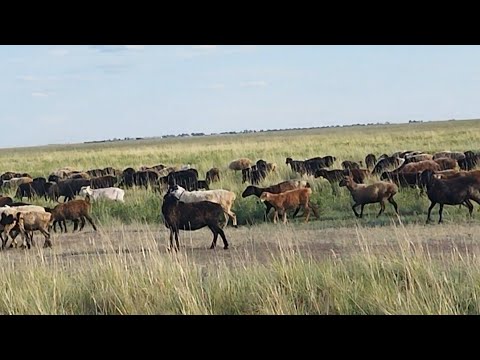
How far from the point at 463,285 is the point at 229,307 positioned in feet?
7.09

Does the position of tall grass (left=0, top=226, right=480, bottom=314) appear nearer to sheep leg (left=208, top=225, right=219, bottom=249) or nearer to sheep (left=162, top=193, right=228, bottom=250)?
sheep leg (left=208, top=225, right=219, bottom=249)

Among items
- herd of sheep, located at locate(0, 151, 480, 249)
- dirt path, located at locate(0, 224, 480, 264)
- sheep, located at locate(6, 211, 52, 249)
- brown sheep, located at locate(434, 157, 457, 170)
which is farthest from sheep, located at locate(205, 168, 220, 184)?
sheep, located at locate(6, 211, 52, 249)

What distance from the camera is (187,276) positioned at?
19.0 feet

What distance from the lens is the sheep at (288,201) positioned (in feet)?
39.9

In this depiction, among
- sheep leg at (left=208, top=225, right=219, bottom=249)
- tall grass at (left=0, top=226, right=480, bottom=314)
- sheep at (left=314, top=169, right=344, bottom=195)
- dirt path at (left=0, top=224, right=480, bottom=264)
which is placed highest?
sheep at (left=314, top=169, right=344, bottom=195)

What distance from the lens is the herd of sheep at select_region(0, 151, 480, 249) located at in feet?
33.3

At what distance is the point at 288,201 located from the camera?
1227cm

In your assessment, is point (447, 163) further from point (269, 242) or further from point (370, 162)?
point (269, 242)

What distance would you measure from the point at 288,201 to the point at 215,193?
1.57 meters

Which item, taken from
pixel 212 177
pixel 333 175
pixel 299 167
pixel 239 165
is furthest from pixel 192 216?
pixel 239 165

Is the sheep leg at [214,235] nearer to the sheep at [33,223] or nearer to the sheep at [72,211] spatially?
the sheep at [33,223]

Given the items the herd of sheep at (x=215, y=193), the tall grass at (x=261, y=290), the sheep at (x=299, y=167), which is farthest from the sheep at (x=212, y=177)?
the tall grass at (x=261, y=290)
